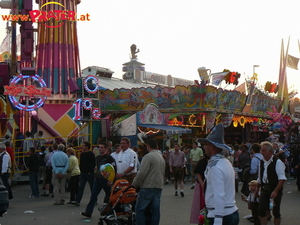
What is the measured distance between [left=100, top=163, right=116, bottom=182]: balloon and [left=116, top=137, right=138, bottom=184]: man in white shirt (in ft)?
0.89

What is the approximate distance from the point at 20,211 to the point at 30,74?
36.7 feet

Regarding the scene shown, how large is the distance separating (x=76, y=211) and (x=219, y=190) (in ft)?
24.8

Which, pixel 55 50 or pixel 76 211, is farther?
pixel 55 50

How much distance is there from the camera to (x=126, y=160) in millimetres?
10484

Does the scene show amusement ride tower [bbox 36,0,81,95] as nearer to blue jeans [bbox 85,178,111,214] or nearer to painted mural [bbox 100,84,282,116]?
painted mural [bbox 100,84,282,116]

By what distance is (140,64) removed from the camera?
163 feet

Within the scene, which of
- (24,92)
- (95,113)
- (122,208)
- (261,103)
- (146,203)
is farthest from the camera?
(261,103)

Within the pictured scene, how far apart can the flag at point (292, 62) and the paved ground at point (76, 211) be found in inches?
1009

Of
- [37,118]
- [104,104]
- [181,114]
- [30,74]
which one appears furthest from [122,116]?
[30,74]

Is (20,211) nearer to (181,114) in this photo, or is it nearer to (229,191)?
(229,191)

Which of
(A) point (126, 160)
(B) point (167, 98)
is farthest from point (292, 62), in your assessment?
(A) point (126, 160)

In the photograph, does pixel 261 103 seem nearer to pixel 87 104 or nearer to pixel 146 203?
pixel 87 104

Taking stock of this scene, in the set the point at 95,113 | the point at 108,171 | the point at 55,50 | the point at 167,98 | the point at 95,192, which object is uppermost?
the point at 55,50

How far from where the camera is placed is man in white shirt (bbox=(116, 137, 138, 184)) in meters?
10.3
